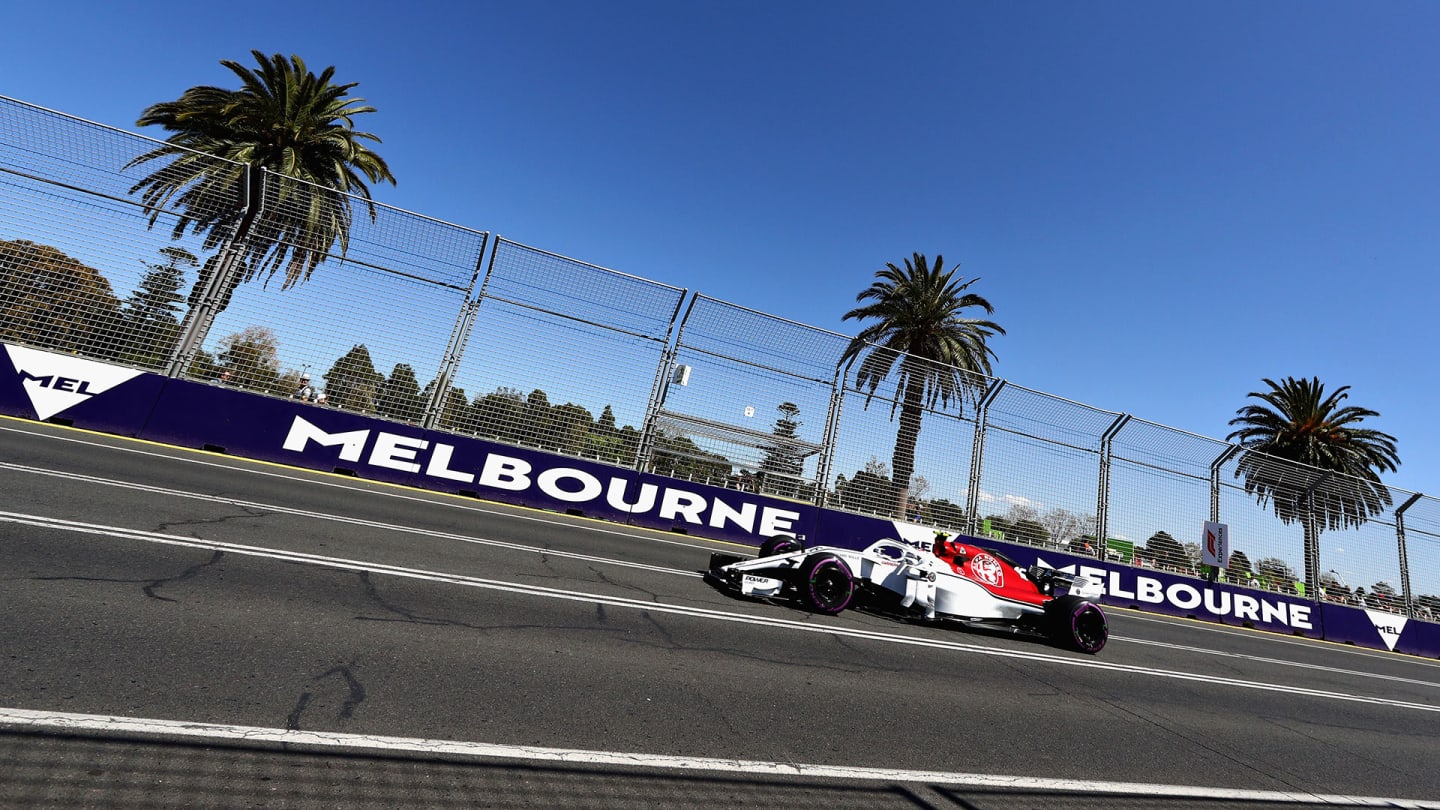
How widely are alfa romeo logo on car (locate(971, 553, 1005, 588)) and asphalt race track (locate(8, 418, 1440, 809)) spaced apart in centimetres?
72

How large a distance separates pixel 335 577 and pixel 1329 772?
786 centimetres

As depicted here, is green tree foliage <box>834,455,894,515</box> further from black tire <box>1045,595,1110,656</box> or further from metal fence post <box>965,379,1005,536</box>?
black tire <box>1045,595,1110,656</box>

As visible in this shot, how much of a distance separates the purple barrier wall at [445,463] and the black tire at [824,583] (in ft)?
4.14

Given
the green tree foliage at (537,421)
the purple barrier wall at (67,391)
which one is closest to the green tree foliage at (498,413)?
the green tree foliage at (537,421)

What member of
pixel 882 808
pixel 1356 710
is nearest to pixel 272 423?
pixel 882 808

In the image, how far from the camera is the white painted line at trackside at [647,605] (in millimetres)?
4762

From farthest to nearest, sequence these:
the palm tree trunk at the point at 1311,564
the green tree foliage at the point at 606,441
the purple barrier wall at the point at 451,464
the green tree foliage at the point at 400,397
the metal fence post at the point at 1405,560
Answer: the metal fence post at the point at 1405,560 < the palm tree trunk at the point at 1311,564 < the green tree foliage at the point at 606,441 < the green tree foliage at the point at 400,397 < the purple barrier wall at the point at 451,464

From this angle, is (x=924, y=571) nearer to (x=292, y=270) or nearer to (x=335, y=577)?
(x=335, y=577)

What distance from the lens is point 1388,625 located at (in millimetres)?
15836

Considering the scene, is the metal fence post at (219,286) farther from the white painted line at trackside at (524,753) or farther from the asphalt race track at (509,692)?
the white painted line at trackside at (524,753)

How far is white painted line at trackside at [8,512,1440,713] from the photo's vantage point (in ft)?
15.6

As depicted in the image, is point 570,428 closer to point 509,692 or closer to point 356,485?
point 356,485

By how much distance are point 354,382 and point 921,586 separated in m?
10.2

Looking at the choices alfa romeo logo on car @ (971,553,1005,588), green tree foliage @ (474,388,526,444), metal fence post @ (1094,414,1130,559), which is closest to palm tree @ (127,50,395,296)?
green tree foliage @ (474,388,526,444)
